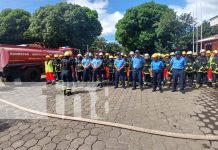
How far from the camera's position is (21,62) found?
44.1 ft

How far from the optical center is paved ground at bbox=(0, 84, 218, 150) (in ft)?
15.4

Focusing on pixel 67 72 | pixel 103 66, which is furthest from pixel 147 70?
pixel 67 72

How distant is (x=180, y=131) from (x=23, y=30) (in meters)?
31.6

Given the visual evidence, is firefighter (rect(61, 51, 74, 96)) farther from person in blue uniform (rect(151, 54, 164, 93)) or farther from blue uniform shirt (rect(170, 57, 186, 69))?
blue uniform shirt (rect(170, 57, 186, 69))

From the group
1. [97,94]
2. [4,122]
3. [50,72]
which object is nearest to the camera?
[4,122]

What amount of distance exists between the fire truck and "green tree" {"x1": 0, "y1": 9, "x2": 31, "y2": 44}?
19255 millimetres

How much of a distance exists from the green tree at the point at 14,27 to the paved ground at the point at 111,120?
84.8 ft

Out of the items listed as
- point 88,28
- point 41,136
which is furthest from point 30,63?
point 88,28

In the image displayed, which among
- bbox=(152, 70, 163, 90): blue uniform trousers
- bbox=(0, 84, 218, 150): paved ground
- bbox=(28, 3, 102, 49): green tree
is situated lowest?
bbox=(0, 84, 218, 150): paved ground

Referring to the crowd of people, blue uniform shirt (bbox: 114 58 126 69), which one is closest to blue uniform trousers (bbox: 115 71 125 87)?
the crowd of people

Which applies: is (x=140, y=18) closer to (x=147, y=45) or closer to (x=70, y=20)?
(x=147, y=45)

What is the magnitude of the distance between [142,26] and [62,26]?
11.2 meters

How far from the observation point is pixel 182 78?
9.51m

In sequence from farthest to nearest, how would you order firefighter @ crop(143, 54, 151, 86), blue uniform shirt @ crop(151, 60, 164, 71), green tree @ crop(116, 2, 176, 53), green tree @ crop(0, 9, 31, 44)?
1. green tree @ crop(0, 9, 31, 44)
2. green tree @ crop(116, 2, 176, 53)
3. firefighter @ crop(143, 54, 151, 86)
4. blue uniform shirt @ crop(151, 60, 164, 71)
